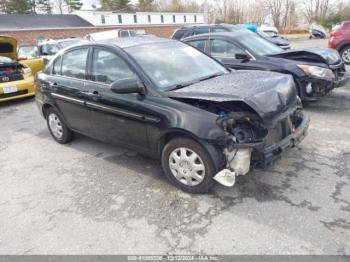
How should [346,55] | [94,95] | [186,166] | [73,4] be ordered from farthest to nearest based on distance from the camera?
[73,4]
[346,55]
[94,95]
[186,166]

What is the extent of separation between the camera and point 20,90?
313 inches

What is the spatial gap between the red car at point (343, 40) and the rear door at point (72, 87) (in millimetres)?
9421

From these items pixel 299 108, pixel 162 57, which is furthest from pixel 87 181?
pixel 299 108

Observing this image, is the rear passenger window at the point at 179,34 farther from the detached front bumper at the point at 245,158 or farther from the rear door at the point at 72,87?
the detached front bumper at the point at 245,158

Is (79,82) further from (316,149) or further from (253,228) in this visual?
(316,149)

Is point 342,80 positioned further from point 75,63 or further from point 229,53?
point 75,63

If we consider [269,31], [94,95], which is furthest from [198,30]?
[269,31]

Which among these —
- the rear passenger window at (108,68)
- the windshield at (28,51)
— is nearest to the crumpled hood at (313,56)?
the rear passenger window at (108,68)

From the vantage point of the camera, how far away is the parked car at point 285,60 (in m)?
5.46

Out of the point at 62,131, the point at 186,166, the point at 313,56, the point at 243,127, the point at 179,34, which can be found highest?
the point at 179,34

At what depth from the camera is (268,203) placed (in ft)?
9.98

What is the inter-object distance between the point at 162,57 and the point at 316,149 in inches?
96.0

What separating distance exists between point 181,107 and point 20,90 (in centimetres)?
643

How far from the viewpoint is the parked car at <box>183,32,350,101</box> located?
5.46 meters
